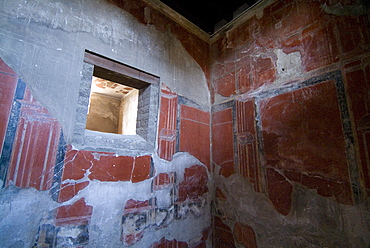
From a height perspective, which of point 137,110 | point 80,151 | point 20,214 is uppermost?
point 137,110

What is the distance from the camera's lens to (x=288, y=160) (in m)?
1.96

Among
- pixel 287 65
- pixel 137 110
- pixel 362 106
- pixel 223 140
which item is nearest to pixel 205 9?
pixel 287 65

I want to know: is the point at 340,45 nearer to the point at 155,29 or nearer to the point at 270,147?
the point at 270,147

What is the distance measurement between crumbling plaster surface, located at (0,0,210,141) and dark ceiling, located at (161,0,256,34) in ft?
2.67

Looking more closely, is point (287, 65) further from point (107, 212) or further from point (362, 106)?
point (107, 212)

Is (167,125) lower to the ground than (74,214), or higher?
higher

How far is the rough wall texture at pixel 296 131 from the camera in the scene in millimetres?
1604

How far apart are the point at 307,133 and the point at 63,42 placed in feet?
8.30

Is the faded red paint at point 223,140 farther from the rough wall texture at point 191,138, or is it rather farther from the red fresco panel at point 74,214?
the red fresco panel at point 74,214

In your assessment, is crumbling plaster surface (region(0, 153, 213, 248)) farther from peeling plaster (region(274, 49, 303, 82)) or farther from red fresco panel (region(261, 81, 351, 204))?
peeling plaster (region(274, 49, 303, 82))

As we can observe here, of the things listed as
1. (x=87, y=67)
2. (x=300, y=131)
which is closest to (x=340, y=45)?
(x=300, y=131)

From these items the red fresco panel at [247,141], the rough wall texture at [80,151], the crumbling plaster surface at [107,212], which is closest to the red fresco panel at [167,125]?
the rough wall texture at [80,151]

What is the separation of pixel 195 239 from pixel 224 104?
1.89 metres

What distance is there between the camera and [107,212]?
1740 mm
